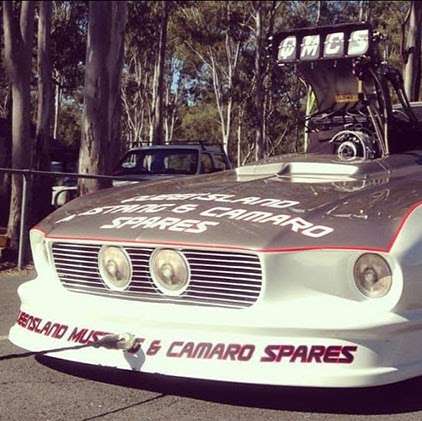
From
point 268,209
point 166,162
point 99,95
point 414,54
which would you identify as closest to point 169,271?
point 268,209

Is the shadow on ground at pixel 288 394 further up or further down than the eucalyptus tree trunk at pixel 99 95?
further down

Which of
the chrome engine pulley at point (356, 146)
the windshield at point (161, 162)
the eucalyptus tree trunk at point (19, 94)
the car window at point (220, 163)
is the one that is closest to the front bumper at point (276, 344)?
the chrome engine pulley at point (356, 146)

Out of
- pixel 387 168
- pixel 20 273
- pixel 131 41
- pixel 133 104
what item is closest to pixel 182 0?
pixel 131 41

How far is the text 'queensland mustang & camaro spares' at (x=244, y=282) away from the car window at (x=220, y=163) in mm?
11195

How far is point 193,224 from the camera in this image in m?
3.71

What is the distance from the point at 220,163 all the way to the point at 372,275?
12.6m

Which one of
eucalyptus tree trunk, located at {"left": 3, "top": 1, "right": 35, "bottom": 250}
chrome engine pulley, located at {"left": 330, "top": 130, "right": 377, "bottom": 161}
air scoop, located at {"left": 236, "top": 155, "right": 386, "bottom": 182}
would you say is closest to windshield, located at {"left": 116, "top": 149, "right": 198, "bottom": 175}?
eucalyptus tree trunk, located at {"left": 3, "top": 1, "right": 35, "bottom": 250}

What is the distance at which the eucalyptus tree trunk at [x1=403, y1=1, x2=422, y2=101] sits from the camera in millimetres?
17375

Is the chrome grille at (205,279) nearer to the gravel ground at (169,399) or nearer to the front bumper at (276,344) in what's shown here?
the front bumper at (276,344)

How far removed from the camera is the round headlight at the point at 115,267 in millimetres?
3811

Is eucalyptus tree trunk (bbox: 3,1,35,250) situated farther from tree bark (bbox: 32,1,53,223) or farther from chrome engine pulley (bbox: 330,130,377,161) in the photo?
chrome engine pulley (bbox: 330,130,377,161)

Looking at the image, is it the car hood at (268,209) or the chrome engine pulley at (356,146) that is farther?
the chrome engine pulley at (356,146)

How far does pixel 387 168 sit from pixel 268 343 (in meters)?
1.70

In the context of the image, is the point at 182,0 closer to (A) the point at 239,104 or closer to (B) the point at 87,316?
(A) the point at 239,104
